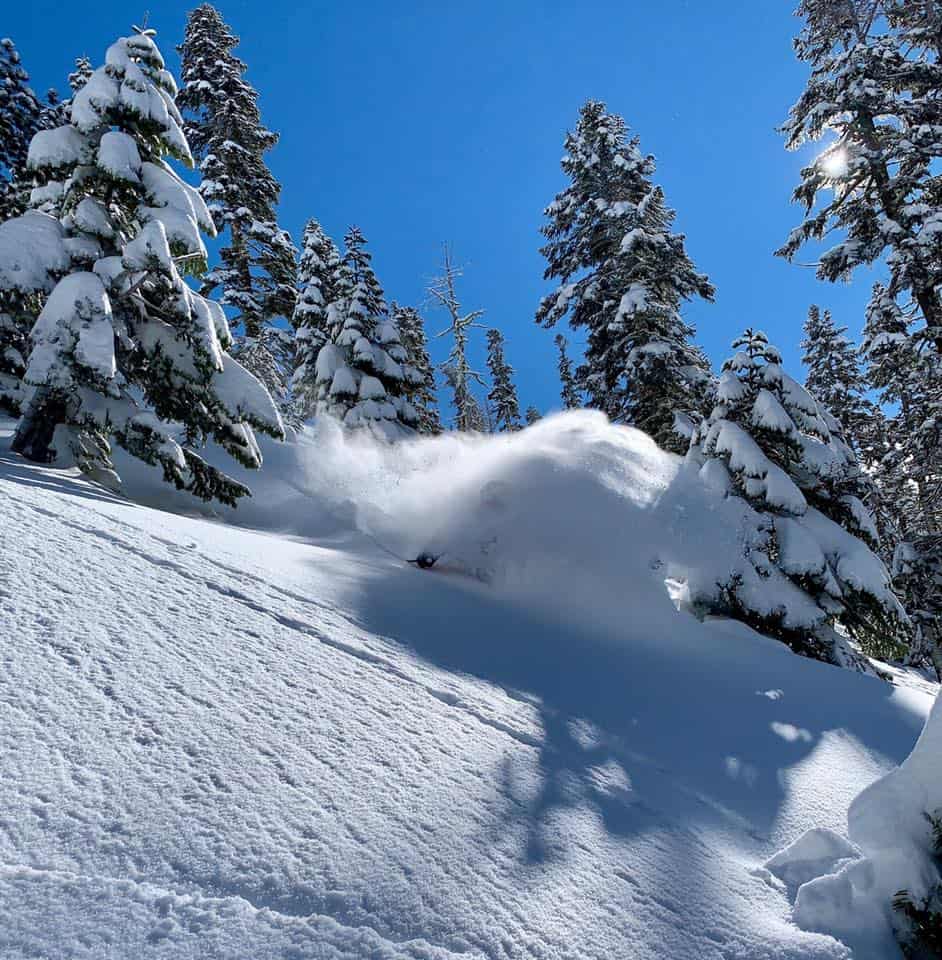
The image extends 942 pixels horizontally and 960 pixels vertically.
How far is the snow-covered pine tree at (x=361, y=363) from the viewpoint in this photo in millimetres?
18594

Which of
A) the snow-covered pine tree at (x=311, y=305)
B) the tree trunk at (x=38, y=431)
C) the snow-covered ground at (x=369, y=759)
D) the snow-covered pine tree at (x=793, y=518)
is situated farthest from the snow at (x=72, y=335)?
the snow-covered pine tree at (x=311, y=305)

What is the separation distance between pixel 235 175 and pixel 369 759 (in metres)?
23.3

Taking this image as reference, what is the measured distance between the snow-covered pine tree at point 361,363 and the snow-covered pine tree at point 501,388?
20.2 m

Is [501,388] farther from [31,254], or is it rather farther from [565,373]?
[31,254]

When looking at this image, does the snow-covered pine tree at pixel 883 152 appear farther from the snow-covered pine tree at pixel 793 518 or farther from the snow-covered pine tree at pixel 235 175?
the snow-covered pine tree at pixel 235 175

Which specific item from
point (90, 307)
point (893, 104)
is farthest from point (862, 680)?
point (893, 104)

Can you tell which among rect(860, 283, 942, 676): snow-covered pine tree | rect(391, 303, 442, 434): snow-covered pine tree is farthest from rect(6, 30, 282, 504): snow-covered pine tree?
rect(391, 303, 442, 434): snow-covered pine tree

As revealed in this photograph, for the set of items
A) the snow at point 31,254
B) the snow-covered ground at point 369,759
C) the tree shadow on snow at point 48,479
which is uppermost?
the snow at point 31,254

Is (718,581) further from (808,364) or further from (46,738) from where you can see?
(808,364)

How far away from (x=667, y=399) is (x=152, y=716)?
14639 millimetres

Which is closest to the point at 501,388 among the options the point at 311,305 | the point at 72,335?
the point at 311,305

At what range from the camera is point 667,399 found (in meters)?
14.8

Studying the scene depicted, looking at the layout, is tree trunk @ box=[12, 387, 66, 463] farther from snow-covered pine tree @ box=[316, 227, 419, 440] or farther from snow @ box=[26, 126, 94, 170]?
snow-covered pine tree @ box=[316, 227, 419, 440]

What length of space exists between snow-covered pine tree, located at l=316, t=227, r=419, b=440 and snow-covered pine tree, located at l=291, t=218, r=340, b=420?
1110 mm
